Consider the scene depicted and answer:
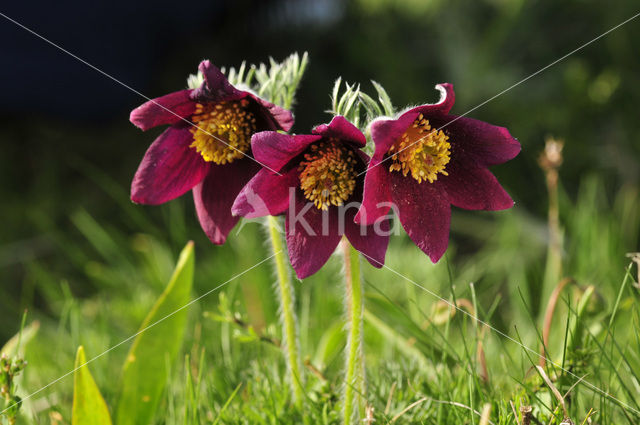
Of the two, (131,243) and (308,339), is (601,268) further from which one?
(131,243)

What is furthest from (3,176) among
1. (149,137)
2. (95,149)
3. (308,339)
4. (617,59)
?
(617,59)

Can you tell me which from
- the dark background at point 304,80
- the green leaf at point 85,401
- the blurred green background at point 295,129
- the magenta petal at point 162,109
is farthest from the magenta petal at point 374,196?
the dark background at point 304,80

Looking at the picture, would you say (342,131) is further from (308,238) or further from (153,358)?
(153,358)

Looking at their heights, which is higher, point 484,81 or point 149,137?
point 484,81

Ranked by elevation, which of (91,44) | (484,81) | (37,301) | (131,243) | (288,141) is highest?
(288,141)

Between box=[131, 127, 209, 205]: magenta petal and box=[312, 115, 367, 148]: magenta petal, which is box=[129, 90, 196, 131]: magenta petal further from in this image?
box=[312, 115, 367, 148]: magenta petal

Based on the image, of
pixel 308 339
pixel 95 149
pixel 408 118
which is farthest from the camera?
pixel 95 149

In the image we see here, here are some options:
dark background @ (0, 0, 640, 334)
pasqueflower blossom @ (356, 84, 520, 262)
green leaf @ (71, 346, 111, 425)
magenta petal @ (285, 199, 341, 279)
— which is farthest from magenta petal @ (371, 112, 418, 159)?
dark background @ (0, 0, 640, 334)
